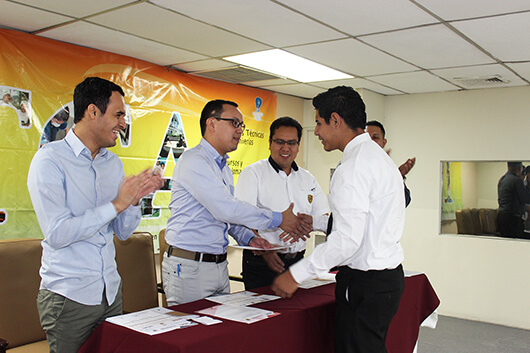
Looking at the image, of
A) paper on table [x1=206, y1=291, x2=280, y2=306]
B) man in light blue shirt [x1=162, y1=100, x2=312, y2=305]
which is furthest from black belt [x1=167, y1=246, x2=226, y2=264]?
paper on table [x1=206, y1=291, x2=280, y2=306]

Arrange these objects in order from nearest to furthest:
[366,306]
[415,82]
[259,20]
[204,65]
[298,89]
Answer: [366,306]
[259,20]
[204,65]
[415,82]
[298,89]

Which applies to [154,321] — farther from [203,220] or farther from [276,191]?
[276,191]

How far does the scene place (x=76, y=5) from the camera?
328cm

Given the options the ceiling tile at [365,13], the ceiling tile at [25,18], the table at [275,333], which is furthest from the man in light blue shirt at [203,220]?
the ceiling tile at [25,18]

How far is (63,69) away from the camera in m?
4.17

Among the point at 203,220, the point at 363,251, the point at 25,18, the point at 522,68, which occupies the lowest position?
the point at 363,251

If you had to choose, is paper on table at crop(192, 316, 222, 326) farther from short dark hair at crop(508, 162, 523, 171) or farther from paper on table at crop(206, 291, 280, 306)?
short dark hair at crop(508, 162, 523, 171)

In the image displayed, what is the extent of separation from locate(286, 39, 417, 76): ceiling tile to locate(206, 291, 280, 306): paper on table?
237 centimetres

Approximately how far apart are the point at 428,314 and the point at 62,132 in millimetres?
3239

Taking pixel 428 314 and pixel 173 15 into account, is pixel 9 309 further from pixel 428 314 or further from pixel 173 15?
pixel 428 314

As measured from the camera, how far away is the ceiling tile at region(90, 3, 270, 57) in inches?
135

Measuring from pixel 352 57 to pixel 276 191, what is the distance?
5.79 ft

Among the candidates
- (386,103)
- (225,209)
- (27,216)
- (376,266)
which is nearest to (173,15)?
(225,209)

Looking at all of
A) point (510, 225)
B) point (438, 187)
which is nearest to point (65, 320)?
point (438, 187)
